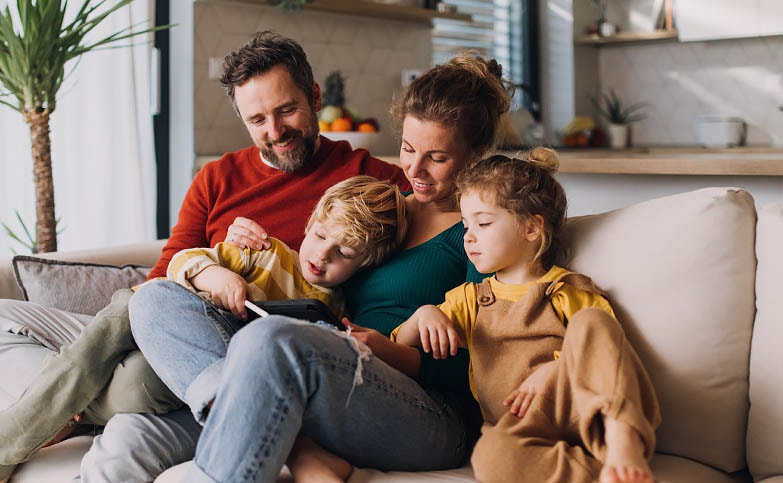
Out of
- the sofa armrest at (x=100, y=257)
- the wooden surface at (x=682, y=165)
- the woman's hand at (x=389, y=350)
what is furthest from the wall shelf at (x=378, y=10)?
the woman's hand at (x=389, y=350)

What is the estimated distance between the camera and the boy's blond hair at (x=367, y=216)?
1.86 meters

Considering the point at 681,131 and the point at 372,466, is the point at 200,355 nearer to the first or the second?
the point at 372,466

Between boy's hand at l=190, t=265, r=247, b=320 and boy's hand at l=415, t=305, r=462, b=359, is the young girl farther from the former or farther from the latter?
boy's hand at l=190, t=265, r=247, b=320

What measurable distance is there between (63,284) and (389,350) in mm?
1145

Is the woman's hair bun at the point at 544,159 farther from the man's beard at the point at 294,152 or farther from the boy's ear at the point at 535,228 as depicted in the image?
the man's beard at the point at 294,152

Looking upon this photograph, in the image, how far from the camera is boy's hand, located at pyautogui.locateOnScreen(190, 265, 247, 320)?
5.84 feet

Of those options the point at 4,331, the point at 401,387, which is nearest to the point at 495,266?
the point at 401,387

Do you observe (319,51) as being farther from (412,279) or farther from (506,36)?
(412,279)

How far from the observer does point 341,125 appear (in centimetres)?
357

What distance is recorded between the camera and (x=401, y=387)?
1568mm

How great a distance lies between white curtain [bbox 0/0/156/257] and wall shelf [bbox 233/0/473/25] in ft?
2.09

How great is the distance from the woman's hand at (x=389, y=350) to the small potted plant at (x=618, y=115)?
3.90 meters

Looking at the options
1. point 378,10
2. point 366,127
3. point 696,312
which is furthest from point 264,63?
point 378,10

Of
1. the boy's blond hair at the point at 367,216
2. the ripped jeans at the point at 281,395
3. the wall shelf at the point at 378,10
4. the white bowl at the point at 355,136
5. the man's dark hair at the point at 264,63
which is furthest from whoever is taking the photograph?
the wall shelf at the point at 378,10
